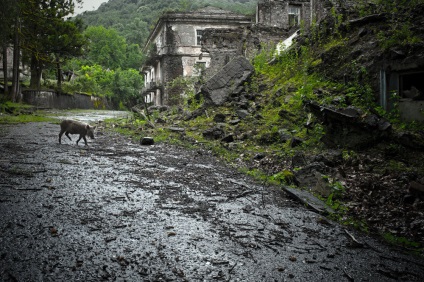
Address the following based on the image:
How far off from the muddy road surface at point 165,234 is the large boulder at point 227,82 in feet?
25.0

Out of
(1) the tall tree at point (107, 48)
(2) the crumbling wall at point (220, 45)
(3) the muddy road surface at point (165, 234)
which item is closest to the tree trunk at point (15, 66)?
(2) the crumbling wall at point (220, 45)

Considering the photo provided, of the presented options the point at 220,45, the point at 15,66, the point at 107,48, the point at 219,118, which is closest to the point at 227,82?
the point at 219,118

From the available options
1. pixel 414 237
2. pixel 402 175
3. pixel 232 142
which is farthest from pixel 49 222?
pixel 232 142

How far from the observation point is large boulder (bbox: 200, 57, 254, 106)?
12969 mm

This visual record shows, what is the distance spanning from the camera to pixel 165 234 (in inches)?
135

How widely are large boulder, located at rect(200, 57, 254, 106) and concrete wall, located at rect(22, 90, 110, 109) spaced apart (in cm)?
1710

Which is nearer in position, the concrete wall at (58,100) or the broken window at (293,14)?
the broken window at (293,14)

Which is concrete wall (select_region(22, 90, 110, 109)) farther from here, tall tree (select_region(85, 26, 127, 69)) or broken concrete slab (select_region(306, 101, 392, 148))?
broken concrete slab (select_region(306, 101, 392, 148))

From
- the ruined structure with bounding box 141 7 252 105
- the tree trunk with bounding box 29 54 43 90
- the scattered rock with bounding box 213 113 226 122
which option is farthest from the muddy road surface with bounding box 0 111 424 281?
the ruined structure with bounding box 141 7 252 105

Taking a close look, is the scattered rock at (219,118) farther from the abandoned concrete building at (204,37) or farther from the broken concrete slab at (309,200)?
the abandoned concrete building at (204,37)

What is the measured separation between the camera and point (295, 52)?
538 inches

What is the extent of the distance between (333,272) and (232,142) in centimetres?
625

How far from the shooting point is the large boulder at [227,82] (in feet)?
42.5

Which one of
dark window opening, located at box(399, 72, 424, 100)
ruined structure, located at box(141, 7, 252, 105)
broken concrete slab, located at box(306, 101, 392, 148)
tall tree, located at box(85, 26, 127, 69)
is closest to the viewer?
broken concrete slab, located at box(306, 101, 392, 148)
